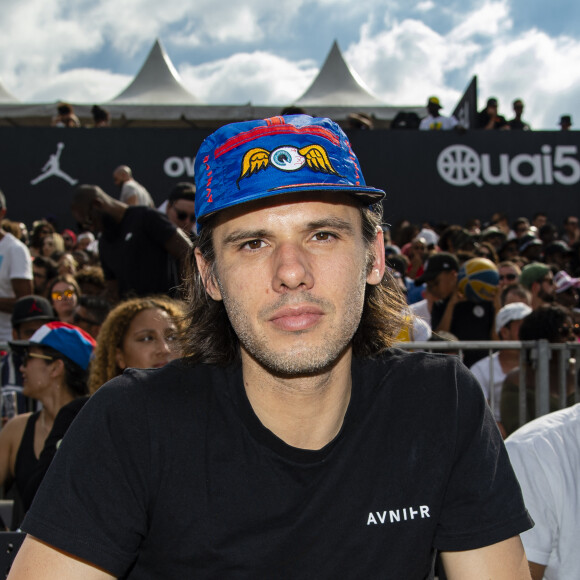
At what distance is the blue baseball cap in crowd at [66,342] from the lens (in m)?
4.11

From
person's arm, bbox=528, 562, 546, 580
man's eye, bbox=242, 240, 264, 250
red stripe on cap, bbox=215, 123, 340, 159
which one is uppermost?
red stripe on cap, bbox=215, 123, 340, 159

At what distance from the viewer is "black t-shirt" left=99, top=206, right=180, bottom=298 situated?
5.06 metres

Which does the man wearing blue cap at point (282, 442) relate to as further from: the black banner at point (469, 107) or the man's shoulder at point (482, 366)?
the black banner at point (469, 107)

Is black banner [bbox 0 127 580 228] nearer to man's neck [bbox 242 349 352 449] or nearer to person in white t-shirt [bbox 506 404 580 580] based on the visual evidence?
person in white t-shirt [bbox 506 404 580 580]

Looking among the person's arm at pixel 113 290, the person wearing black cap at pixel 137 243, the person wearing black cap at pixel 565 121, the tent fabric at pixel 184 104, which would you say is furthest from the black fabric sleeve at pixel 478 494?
the person wearing black cap at pixel 565 121

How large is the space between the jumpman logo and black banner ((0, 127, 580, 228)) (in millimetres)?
18

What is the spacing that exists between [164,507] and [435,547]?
2.29 feet

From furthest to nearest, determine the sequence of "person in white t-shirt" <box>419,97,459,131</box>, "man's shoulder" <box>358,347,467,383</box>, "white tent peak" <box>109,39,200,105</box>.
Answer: "white tent peak" <box>109,39,200,105</box> → "person in white t-shirt" <box>419,97,459,131</box> → "man's shoulder" <box>358,347,467,383</box>

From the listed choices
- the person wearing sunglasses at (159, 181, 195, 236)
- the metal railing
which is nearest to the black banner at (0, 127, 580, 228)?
the person wearing sunglasses at (159, 181, 195, 236)

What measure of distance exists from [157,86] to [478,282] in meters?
16.5

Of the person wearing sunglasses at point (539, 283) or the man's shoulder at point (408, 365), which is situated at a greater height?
the person wearing sunglasses at point (539, 283)

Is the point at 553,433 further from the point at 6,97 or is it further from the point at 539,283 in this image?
the point at 6,97

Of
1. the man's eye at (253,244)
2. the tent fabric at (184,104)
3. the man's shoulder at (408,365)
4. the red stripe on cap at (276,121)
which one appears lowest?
the man's shoulder at (408,365)

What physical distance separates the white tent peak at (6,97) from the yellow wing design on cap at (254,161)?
20736 millimetres
